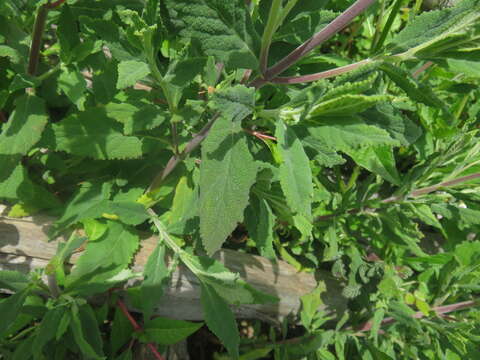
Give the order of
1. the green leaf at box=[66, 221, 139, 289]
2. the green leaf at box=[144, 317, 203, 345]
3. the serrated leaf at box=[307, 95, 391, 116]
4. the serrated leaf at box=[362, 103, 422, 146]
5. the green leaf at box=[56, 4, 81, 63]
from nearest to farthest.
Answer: the serrated leaf at box=[307, 95, 391, 116] < the serrated leaf at box=[362, 103, 422, 146] < the green leaf at box=[56, 4, 81, 63] < the green leaf at box=[66, 221, 139, 289] < the green leaf at box=[144, 317, 203, 345]

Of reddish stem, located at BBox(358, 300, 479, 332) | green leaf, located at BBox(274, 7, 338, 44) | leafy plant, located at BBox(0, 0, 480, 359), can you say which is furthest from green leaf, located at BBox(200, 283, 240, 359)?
reddish stem, located at BBox(358, 300, 479, 332)

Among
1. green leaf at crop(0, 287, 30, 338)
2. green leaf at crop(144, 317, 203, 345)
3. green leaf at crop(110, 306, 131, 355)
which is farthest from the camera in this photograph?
green leaf at crop(110, 306, 131, 355)

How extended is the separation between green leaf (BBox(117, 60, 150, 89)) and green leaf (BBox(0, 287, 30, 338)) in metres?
0.78

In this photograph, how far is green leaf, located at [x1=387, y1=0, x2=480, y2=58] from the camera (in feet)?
2.75

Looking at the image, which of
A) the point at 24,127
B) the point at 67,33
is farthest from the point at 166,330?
the point at 67,33

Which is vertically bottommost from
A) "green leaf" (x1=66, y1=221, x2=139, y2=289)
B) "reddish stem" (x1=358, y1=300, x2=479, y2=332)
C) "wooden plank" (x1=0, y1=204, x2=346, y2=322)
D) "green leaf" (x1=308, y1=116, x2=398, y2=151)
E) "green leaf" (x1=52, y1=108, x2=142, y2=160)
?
"reddish stem" (x1=358, y1=300, x2=479, y2=332)

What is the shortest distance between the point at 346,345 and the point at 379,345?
18 centimetres

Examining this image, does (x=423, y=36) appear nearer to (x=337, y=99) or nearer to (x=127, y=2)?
(x=337, y=99)

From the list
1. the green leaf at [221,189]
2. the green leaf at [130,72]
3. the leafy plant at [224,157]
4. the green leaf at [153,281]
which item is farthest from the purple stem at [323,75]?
the green leaf at [153,281]

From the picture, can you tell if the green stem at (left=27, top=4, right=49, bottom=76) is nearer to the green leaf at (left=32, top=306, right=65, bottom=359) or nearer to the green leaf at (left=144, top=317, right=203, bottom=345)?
the green leaf at (left=32, top=306, right=65, bottom=359)

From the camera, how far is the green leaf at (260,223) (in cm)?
154

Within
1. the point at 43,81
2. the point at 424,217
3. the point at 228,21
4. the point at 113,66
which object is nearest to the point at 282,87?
the point at 228,21

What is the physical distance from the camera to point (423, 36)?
3.04 feet

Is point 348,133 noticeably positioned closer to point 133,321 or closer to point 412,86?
point 412,86
